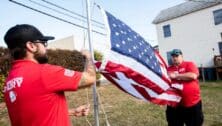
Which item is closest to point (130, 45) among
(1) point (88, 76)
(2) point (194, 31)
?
(1) point (88, 76)

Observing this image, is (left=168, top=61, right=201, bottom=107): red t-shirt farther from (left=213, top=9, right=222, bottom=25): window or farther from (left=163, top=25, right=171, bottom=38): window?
(left=163, top=25, right=171, bottom=38): window

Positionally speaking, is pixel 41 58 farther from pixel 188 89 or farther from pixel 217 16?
pixel 217 16

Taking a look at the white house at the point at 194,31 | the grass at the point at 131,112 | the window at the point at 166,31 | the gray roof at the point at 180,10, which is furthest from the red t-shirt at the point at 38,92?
the window at the point at 166,31

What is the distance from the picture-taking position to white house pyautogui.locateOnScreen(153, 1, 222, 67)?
30053mm

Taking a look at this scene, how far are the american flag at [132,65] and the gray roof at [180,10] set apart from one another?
83.4 ft

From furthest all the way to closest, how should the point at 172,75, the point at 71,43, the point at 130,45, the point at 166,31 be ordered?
the point at 71,43, the point at 166,31, the point at 172,75, the point at 130,45

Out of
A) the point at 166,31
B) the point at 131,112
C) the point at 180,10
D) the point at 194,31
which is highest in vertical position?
the point at 180,10

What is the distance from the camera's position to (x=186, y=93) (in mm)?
7305

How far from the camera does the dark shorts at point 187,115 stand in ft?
24.1

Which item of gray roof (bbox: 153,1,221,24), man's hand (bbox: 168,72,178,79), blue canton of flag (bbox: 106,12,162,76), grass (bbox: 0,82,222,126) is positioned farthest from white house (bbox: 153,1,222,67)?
blue canton of flag (bbox: 106,12,162,76)

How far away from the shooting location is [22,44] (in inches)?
129

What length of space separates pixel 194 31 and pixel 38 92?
29233mm

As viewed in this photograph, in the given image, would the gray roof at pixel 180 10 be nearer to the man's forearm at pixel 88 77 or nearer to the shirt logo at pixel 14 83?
the man's forearm at pixel 88 77

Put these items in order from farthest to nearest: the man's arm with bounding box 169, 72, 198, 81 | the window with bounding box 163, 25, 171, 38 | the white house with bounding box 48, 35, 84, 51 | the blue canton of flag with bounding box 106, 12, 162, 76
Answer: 1. the white house with bounding box 48, 35, 84, 51
2. the window with bounding box 163, 25, 171, 38
3. the man's arm with bounding box 169, 72, 198, 81
4. the blue canton of flag with bounding box 106, 12, 162, 76
